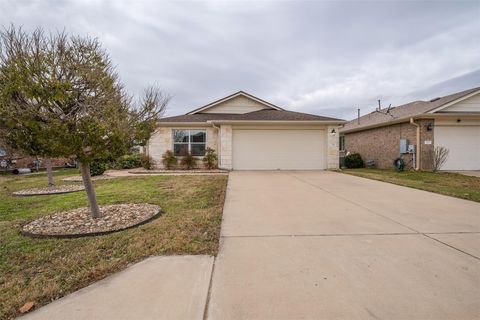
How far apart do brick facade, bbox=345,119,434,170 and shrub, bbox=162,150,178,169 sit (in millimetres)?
13374

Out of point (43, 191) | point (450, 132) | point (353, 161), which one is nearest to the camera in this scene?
point (43, 191)

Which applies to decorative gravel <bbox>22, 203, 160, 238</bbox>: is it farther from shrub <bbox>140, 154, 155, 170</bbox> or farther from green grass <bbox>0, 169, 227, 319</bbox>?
shrub <bbox>140, 154, 155, 170</bbox>

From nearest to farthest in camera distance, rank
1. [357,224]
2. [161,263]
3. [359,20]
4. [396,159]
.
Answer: [161,263] → [357,224] → [359,20] → [396,159]

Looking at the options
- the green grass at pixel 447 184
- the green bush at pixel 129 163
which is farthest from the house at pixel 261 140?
the green grass at pixel 447 184

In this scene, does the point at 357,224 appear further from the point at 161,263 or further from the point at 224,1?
the point at 224,1

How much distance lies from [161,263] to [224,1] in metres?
9.41

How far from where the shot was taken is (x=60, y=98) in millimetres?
3471

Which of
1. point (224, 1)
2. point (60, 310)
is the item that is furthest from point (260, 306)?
point (224, 1)

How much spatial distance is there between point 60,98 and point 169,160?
1063cm

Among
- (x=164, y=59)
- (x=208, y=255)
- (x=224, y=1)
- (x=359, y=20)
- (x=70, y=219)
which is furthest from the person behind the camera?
(x=164, y=59)

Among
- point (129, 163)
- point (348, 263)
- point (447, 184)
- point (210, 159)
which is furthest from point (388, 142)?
point (129, 163)

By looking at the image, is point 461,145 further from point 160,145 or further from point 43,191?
point 43,191

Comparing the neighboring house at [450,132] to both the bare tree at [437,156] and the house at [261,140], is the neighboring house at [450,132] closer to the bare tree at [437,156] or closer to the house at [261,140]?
the bare tree at [437,156]

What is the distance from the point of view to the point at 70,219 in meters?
4.66
